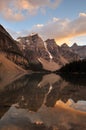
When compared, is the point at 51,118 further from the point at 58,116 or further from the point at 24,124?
the point at 24,124

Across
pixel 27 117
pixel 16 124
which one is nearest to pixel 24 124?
pixel 16 124

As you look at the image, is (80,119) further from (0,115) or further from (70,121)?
(0,115)

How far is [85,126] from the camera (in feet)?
61.3

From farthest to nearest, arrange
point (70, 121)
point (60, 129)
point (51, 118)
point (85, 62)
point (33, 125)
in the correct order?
point (85, 62) → point (51, 118) → point (70, 121) → point (33, 125) → point (60, 129)

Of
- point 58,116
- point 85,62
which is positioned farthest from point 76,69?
point 58,116

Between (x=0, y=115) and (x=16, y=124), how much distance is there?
441cm

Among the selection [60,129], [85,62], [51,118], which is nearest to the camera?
[60,129]

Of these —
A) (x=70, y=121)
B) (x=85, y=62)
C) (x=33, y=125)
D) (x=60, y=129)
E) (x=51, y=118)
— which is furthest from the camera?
(x=85, y=62)

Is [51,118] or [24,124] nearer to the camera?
[24,124]

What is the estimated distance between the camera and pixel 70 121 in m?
20.5

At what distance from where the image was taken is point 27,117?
22297mm

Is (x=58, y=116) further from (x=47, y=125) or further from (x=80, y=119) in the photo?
(x=47, y=125)

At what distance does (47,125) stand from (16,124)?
2.23 metres

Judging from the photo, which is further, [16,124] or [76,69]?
[76,69]
